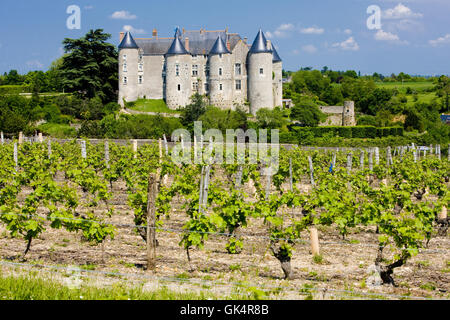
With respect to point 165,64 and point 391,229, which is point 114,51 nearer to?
point 165,64

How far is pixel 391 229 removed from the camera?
8.43 meters

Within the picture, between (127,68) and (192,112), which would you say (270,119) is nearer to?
(192,112)

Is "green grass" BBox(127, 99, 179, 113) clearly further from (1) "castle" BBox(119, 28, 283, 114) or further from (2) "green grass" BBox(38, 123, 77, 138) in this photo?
(2) "green grass" BBox(38, 123, 77, 138)

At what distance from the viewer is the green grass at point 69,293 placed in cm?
632

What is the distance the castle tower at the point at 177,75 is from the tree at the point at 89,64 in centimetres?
540

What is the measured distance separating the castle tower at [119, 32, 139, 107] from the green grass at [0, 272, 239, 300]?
46.6m

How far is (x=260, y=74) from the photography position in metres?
50.9

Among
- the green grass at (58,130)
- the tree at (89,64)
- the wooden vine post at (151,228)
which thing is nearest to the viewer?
the wooden vine post at (151,228)

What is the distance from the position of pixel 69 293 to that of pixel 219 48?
46.9 meters

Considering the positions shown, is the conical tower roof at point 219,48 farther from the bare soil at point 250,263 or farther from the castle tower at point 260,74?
the bare soil at point 250,263

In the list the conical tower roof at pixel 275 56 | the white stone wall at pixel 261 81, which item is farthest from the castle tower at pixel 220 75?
the conical tower roof at pixel 275 56
